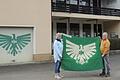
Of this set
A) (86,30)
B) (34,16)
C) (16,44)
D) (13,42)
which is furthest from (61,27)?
(13,42)

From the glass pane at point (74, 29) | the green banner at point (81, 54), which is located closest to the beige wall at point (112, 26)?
the glass pane at point (74, 29)

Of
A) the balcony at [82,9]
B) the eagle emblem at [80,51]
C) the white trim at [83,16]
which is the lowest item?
the eagle emblem at [80,51]

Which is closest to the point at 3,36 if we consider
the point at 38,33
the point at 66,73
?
the point at 38,33

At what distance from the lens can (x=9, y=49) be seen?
880 inches

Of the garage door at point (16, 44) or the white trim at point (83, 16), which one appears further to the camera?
the white trim at point (83, 16)

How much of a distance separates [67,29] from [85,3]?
3881 millimetres

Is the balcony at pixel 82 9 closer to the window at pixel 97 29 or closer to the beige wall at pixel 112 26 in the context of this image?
the beige wall at pixel 112 26

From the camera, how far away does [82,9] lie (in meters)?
31.6

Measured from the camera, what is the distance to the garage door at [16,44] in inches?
875

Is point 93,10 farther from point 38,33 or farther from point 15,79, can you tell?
point 15,79

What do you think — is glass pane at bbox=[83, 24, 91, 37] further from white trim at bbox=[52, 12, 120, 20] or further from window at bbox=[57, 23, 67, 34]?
window at bbox=[57, 23, 67, 34]

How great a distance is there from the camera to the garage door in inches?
875

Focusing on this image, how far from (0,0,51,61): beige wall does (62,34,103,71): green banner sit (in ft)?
28.1

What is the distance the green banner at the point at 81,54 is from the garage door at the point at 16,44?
27.7 feet
